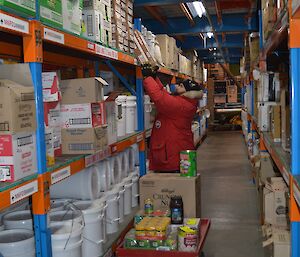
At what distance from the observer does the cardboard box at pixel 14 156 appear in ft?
6.16

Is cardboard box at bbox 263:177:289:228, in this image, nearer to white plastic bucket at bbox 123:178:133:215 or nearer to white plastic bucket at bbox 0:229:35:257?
white plastic bucket at bbox 123:178:133:215

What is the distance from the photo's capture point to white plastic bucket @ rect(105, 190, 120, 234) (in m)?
3.34

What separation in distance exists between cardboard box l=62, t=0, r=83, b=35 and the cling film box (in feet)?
1.51

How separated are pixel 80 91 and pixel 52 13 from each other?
25.8 inches

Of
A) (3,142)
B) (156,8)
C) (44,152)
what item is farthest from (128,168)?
(156,8)

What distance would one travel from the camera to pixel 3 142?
1880mm

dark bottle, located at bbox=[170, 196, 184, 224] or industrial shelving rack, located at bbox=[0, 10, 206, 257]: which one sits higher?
industrial shelving rack, located at bbox=[0, 10, 206, 257]

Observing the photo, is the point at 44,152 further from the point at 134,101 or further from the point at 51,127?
the point at 134,101

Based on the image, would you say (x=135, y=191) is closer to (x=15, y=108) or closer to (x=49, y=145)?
(x=49, y=145)

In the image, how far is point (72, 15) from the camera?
2.62m

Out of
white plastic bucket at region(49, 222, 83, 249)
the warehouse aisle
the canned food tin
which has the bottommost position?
the warehouse aisle

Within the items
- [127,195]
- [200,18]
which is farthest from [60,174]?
[200,18]

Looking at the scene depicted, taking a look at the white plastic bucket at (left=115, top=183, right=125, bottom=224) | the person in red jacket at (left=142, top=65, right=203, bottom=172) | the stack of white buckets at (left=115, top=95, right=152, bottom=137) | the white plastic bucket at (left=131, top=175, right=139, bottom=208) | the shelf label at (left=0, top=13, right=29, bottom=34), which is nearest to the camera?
the shelf label at (left=0, top=13, right=29, bottom=34)

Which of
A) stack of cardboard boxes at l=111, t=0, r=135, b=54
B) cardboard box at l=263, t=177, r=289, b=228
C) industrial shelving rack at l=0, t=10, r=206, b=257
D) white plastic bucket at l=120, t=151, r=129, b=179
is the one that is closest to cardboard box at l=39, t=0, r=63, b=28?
industrial shelving rack at l=0, t=10, r=206, b=257
